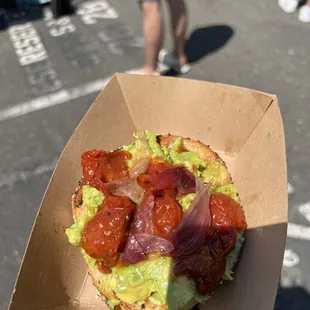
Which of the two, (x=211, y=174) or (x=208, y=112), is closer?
(x=211, y=174)

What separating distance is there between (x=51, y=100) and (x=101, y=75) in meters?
0.53

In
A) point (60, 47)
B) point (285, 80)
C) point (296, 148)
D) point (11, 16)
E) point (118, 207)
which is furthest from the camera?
point (11, 16)

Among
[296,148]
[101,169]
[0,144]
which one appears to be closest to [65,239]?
[101,169]

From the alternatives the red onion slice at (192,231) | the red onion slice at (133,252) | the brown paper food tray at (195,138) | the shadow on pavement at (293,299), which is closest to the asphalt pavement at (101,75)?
the shadow on pavement at (293,299)

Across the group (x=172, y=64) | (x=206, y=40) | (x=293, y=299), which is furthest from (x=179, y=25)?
(x=293, y=299)

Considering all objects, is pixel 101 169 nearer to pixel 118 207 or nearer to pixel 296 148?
pixel 118 207

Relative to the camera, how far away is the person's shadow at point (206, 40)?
4.21 m

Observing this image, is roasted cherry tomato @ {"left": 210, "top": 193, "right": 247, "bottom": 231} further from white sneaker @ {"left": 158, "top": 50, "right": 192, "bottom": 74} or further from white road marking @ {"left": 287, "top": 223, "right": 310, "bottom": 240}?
white sneaker @ {"left": 158, "top": 50, "right": 192, "bottom": 74}

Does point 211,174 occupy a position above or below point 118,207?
below

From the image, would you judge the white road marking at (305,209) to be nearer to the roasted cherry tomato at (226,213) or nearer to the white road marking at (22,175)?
the roasted cherry tomato at (226,213)

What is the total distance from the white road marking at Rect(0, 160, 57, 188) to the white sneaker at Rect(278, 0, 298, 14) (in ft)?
9.95

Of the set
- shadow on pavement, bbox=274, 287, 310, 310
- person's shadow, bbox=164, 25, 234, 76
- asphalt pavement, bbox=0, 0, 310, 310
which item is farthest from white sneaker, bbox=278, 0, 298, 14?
shadow on pavement, bbox=274, 287, 310, 310

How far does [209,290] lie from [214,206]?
1.09ft

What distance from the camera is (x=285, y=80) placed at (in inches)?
152
